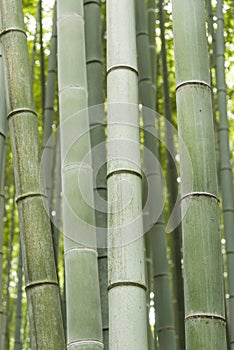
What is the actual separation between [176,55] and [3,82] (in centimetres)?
69

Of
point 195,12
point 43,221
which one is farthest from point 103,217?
point 195,12

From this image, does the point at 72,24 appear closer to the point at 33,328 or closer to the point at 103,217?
the point at 103,217

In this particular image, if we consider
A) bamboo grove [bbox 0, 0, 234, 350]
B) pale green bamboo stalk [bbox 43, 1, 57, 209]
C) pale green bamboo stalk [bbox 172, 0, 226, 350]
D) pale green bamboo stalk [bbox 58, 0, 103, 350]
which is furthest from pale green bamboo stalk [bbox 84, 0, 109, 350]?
pale green bamboo stalk [bbox 172, 0, 226, 350]

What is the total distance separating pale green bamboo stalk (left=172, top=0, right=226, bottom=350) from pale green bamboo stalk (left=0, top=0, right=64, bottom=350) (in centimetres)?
38

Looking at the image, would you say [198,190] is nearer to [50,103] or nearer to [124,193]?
[124,193]

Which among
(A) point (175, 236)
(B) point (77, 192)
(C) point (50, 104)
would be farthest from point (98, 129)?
(A) point (175, 236)

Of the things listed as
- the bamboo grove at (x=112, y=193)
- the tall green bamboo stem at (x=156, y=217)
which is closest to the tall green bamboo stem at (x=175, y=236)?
the tall green bamboo stem at (x=156, y=217)

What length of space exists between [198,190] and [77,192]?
0.39m

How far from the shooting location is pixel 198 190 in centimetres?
182

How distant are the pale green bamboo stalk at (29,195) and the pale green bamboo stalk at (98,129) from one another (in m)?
0.37

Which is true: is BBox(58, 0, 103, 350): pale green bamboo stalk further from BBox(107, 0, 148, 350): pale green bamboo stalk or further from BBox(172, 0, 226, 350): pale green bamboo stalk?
BBox(172, 0, 226, 350): pale green bamboo stalk

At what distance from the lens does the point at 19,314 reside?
373cm

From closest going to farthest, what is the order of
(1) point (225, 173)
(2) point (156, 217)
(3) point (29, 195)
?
1. (3) point (29, 195)
2. (2) point (156, 217)
3. (1) point (225, 173)

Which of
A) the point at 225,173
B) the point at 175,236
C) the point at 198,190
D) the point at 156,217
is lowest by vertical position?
the point at 198,190
